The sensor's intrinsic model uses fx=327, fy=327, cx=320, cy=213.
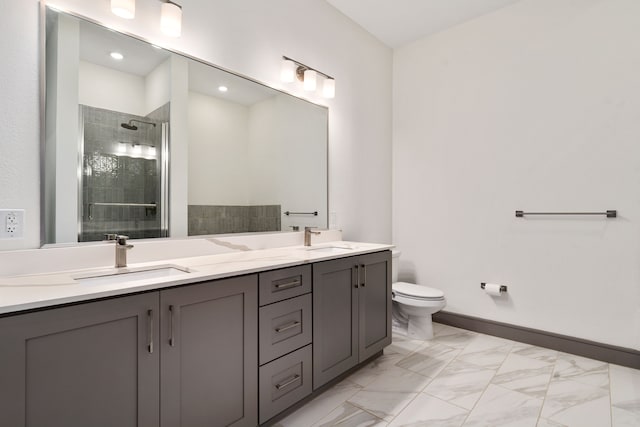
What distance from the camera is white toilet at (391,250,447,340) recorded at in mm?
2531

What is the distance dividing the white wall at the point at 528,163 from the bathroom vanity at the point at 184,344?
1.46m

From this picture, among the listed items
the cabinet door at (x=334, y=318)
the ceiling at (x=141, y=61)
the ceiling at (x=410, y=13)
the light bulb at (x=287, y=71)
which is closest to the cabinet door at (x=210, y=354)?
the cabinet door at (x=334, y=318)

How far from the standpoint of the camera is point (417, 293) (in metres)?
2.58

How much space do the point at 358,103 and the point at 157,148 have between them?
6.01 ft

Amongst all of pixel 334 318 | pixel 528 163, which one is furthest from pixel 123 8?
pixel 528 163

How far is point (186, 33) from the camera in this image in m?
1.75

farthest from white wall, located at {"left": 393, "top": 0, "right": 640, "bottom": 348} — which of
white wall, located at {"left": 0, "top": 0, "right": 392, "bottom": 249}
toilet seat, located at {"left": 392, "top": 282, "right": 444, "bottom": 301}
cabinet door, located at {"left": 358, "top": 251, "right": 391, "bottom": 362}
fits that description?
cabinet door, located at {"left": 358, "top": 251, "right": 391, "bottom": 362}

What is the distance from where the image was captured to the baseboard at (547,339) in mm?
2170

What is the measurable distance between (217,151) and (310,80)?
91 centimetres

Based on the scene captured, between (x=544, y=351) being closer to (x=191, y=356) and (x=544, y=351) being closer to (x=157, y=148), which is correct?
(x=191, y=356)

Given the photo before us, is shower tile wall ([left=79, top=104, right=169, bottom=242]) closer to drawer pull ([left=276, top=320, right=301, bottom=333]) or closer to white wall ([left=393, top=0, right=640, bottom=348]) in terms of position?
drawer pull ([left=276, top=320, right=301, bottom=333])

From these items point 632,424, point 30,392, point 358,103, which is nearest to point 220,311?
point 30,392

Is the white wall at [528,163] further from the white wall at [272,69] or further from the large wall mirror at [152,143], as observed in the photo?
the large wall mirror at [152,143]

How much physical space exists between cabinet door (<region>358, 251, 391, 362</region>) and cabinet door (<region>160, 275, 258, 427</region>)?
2.73ft
